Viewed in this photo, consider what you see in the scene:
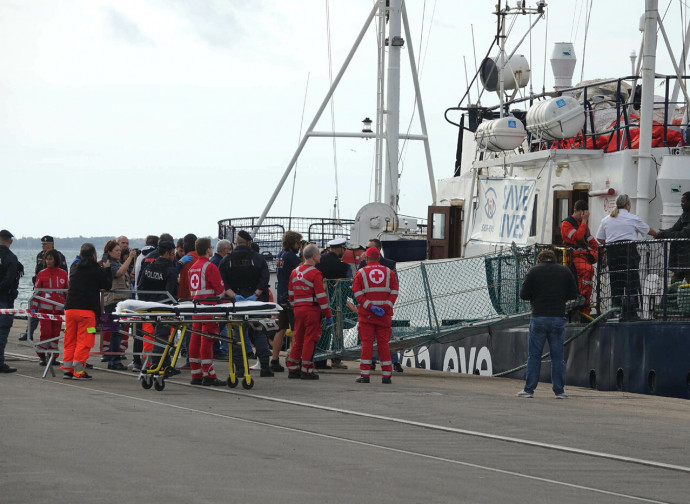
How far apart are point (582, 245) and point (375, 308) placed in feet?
9.69

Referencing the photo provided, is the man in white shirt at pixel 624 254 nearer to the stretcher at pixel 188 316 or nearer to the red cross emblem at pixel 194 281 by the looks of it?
the stretcher at pixel 188 316

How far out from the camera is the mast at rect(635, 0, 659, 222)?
15.7 m

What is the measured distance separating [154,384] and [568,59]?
1093 centimetres

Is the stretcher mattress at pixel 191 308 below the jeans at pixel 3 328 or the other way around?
the other way around

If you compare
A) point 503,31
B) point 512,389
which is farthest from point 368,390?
point 503,31

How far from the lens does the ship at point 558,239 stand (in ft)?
45.6

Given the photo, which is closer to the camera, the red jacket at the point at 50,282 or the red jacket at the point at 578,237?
the red jacket at the point at 578,237

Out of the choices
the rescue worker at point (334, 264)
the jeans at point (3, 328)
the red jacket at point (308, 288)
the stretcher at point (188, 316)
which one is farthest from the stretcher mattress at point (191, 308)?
the rescue worker at point (334, 264)

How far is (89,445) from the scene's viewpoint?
8.40 metres

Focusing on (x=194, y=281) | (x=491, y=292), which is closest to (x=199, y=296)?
(x=194, y=281)

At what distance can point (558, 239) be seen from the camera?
17.4m

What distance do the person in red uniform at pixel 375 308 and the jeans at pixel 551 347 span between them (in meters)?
1.85

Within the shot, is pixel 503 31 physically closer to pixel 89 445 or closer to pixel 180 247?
pixel 180 247

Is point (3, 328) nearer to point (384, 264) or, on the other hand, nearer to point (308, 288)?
point (308, 288)
